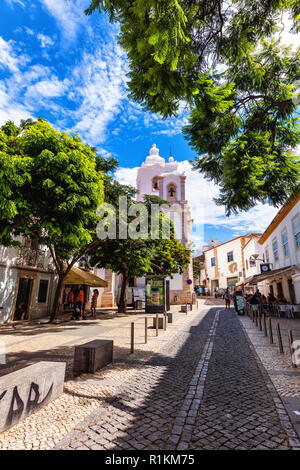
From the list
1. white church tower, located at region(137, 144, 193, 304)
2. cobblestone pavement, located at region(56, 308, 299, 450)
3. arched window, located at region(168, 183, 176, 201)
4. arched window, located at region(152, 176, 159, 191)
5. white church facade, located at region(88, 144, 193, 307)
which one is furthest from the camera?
arched window, located at region(152, 176, 159, 191)

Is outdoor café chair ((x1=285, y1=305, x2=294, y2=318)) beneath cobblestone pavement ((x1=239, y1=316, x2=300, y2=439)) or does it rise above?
above

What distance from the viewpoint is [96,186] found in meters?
9.35

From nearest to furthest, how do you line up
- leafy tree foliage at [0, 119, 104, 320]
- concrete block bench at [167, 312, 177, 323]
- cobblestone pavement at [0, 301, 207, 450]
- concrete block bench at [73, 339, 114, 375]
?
cobblestone pavement at [0, 301, 207, 450] → concrete block bench at [73, 339, 114, 375] → leafy tree foliage at [0, 119, 104, 320] → concrete block bench at [167, 312, 177, 323]

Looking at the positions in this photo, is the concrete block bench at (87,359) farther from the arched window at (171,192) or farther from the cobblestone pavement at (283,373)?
the arched window at (171,192)

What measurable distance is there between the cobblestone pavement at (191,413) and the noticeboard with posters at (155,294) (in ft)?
42.3

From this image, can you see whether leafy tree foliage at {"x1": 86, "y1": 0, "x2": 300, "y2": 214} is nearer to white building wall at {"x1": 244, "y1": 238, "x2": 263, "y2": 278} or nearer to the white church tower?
the white church tower

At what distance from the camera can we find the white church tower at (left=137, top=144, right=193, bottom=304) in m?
31.2

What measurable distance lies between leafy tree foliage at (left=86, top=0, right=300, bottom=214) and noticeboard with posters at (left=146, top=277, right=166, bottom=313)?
12682 millimetres

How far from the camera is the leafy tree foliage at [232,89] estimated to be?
4191 mm

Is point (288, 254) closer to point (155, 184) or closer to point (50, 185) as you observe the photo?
point (50, 185)

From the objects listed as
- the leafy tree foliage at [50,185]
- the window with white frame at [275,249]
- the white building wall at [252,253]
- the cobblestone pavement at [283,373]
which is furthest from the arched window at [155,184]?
the cobblestone pavement at [283,373]

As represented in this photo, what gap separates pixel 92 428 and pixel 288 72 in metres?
8.94

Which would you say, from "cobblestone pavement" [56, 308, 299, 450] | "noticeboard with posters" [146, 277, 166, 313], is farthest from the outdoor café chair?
"cobblestone pavement" [56, 308, 299, 450]

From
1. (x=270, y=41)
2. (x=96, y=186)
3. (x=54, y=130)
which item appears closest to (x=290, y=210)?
(x=270, y=41)
